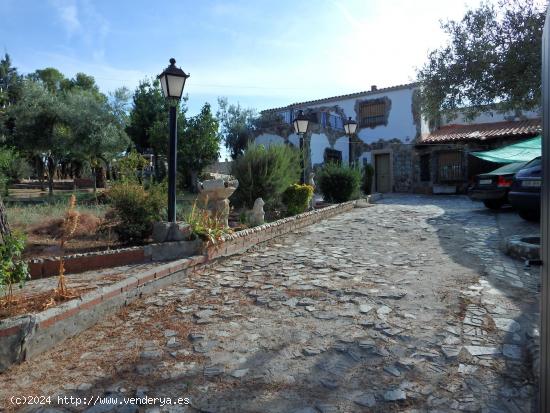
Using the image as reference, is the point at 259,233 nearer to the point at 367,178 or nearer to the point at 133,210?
the point at 133,210

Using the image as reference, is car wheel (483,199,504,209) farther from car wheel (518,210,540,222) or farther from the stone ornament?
the stone ornament

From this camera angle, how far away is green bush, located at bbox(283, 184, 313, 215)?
30.2 ft

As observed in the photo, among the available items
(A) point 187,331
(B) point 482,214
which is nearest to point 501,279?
(A) point 187,331

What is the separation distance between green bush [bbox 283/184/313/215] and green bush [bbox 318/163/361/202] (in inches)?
126

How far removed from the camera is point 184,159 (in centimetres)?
1834

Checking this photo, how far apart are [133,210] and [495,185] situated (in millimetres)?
8218

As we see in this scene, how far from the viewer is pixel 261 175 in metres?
9.27

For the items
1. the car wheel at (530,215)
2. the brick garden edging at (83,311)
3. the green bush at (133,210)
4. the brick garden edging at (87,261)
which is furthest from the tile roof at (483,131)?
the brick garden edging at (87,261)

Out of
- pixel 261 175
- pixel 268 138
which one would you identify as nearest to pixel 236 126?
pixel 268 138

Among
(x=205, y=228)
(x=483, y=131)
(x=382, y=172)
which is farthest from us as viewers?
(x=382, y=172)

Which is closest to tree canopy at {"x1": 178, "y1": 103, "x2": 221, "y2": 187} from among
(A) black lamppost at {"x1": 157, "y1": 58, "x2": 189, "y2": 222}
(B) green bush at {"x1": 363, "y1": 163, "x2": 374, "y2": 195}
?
(B) green bush at {"x1": 363, "y1": 163, "x2": 374, "y2": 195}

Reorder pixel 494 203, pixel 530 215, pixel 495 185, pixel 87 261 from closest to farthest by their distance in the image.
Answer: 1. pixel 87 261
2. pixel 530 215
3. pixel 495 185
4. pixel 494 203

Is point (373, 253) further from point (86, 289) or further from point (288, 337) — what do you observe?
point (86, 289)

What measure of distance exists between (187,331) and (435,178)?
18.4 meters
